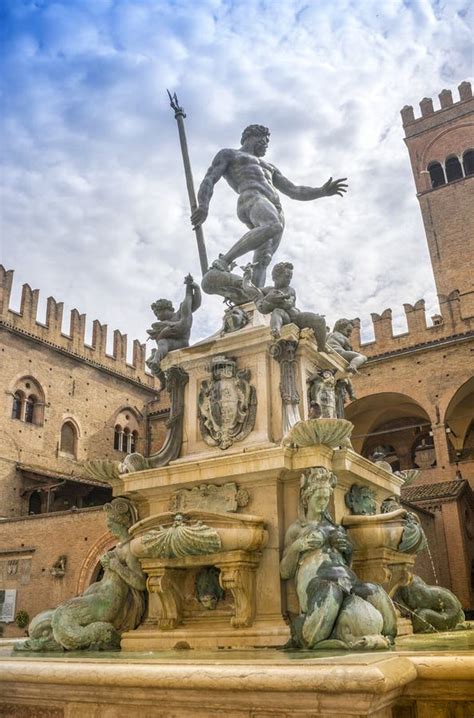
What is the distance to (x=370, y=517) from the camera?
530 cm

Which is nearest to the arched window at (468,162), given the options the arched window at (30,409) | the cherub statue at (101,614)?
the arched window at (30,409)

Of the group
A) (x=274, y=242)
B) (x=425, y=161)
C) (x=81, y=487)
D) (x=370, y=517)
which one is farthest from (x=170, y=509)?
(x=425, y=161)

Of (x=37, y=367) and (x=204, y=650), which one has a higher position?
(x=37, y=367)

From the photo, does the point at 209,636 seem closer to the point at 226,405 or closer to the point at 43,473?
the point at 226,405

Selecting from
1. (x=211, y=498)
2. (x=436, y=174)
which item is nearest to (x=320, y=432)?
(x=211, y=498)

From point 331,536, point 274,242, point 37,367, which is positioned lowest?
point 331,536

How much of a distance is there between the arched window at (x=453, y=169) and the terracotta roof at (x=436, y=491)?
20.2m

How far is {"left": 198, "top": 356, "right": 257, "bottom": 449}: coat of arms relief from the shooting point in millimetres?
5812

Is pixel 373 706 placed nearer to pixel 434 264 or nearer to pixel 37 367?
pixel 37 367

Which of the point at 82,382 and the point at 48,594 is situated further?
the point at 82,382

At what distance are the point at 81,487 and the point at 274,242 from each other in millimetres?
22440

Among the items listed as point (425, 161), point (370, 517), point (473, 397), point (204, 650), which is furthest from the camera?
point (425, 161)

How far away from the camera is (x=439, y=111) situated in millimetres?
36938

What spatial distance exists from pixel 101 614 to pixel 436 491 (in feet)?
56.2
